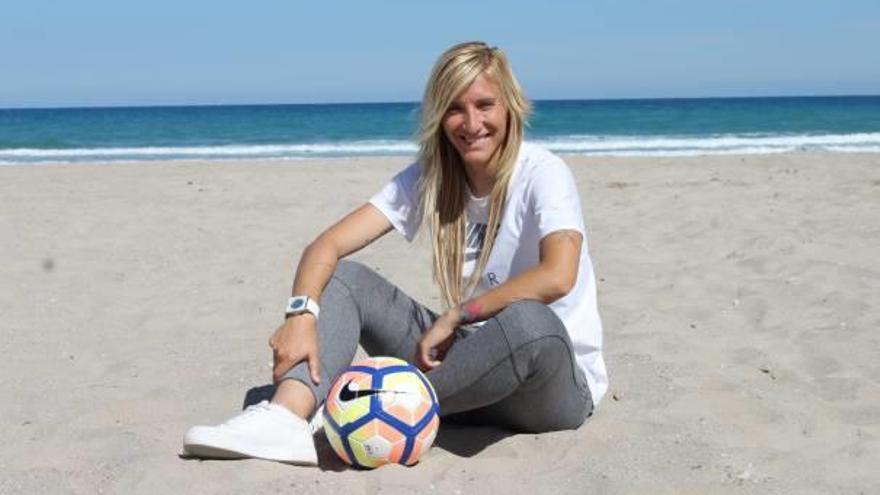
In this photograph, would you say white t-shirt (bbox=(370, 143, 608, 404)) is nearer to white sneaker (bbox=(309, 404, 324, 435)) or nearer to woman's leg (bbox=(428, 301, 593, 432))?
woman's leg (bbox=(428, 301, 593, 432))

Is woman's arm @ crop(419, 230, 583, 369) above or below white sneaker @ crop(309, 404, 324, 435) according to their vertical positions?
above

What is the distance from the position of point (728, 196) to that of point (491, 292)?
Result: 23.4ft

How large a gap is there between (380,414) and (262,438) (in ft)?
1.17

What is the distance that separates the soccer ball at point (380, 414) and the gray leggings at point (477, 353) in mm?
112

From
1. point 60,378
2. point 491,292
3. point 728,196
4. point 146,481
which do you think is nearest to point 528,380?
point 491,292

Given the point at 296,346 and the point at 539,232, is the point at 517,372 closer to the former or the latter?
the point at 539,232

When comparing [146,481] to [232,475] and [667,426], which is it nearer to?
[232,475]

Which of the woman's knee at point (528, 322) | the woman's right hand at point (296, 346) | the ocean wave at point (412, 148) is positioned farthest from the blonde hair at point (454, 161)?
the ocean wave at point (412, 148)

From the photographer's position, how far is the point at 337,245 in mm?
3611

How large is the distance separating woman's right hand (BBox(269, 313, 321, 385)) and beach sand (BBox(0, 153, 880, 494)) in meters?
0.30

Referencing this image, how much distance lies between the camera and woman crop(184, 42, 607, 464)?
3172mm

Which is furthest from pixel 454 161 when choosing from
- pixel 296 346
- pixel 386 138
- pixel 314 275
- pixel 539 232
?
pixel 386 138

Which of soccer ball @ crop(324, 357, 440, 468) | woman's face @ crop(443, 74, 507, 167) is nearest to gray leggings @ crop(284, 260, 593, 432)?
soccer ball @ crop(324, 357, 440, 468)

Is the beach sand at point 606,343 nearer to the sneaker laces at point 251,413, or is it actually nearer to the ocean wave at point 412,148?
the sneaker laces at point 251,413
